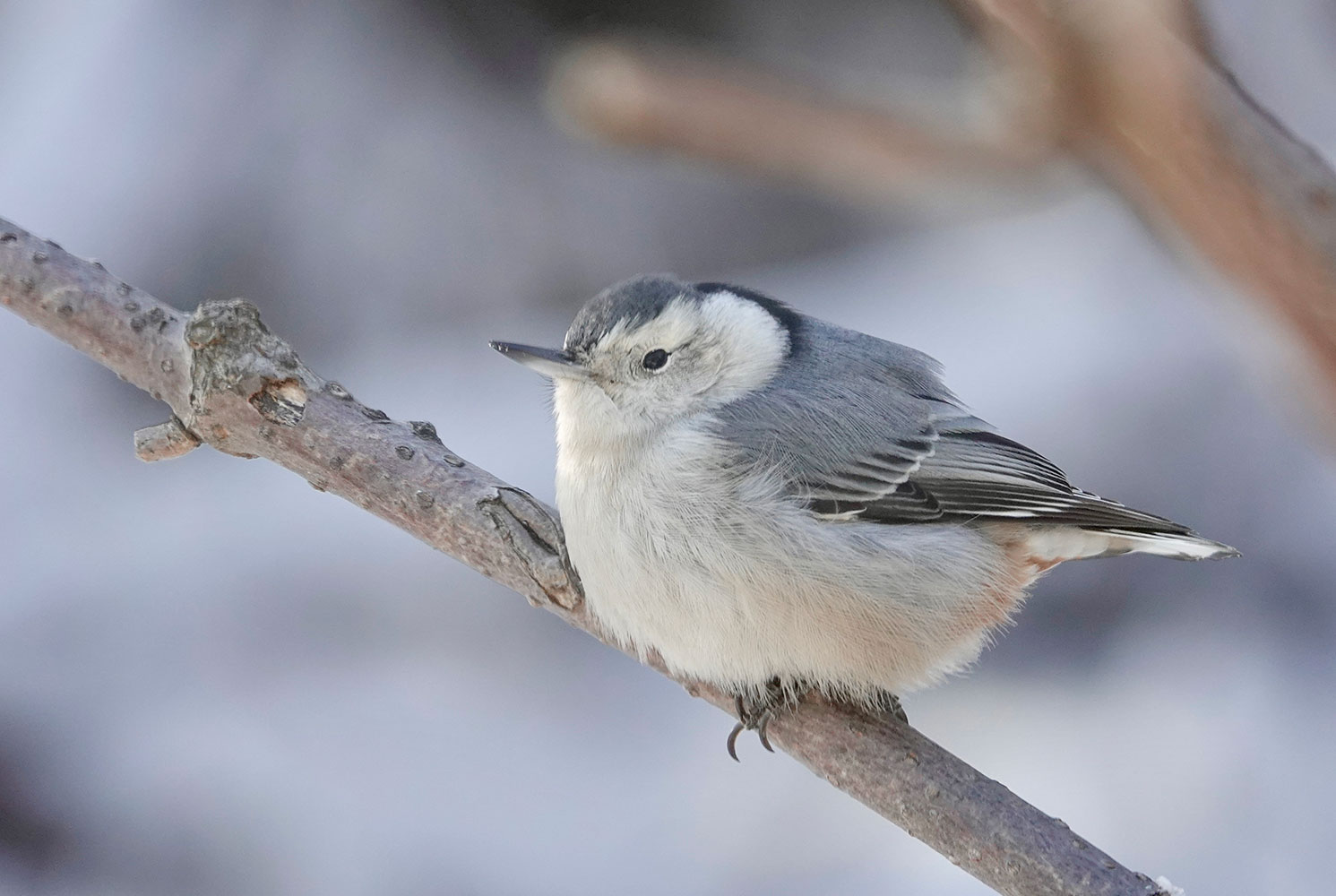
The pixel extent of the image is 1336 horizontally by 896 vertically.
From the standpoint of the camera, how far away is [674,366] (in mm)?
1756

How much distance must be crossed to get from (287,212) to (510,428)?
806 mm

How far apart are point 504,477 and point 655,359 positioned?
47.3 inches

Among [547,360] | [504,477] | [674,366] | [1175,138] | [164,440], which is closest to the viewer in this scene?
[1175,138]

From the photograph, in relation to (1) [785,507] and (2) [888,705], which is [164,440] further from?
(2) [888,705]

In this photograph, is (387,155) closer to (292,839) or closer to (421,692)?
(421,692)

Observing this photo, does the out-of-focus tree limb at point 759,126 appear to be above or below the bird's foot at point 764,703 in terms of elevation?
above

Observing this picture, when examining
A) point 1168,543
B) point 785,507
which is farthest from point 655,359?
point 1168,543

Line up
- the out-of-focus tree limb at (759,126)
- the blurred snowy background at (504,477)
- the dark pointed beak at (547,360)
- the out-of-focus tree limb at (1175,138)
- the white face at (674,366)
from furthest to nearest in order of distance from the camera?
the blurred snowy background at (504,477) → the out-of-focus tree limb at (759,126) → the white face at (674,366) → the dark pointed beak at (547,360) → the out-of-focus tree limb at (1175,138)

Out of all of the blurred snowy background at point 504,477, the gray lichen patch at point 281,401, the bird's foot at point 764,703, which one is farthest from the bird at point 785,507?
the blurred snowy background at point 504,477

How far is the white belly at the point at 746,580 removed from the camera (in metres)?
1.52

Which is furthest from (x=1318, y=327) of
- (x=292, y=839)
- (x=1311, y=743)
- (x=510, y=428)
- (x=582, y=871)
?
(x=292, y=839)

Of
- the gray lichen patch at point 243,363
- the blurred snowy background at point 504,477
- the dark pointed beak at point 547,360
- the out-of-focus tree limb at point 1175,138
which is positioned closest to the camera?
the out-of-focus tree limb at point 1175,138

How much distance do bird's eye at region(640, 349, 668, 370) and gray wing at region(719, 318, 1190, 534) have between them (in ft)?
0.44

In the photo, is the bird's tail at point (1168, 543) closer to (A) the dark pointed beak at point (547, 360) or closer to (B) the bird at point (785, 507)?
(B) the bird at point (785, 507)
